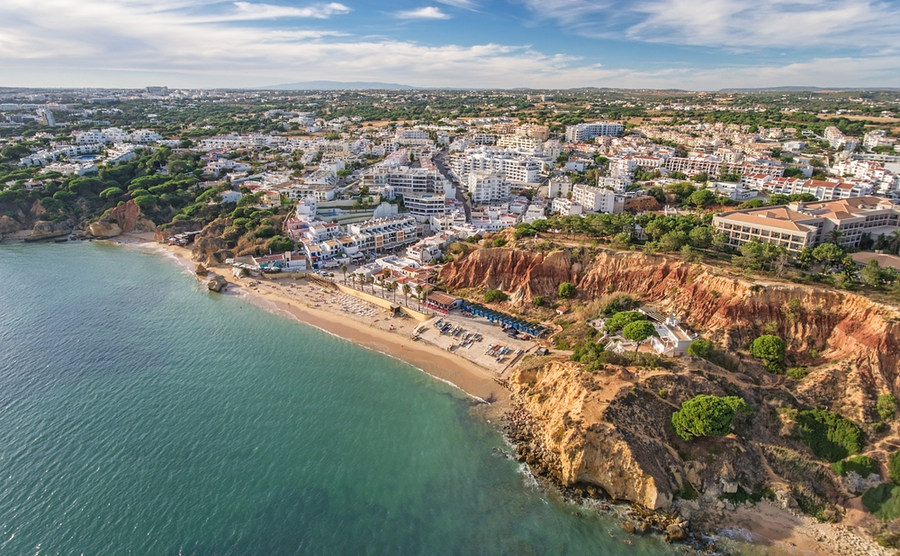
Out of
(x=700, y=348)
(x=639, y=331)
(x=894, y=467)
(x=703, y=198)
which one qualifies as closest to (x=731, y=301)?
(x=700, y=348)

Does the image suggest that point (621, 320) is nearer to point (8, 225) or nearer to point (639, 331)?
point (639, 331)

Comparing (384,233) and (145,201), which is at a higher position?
(145,201)

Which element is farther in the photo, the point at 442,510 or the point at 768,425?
the point at 768,425

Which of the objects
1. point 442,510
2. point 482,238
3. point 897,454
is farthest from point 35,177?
point 897,454

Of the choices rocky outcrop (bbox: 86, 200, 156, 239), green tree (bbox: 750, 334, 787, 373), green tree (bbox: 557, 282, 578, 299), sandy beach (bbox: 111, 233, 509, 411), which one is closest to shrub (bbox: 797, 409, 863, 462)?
green tree (bbox: 750, 334, 787, 373)

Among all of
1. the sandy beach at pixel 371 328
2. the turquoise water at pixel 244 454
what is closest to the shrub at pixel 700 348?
the sandy beach at pixel 371 328

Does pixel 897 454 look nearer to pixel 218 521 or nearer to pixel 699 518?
pixel 699 518
